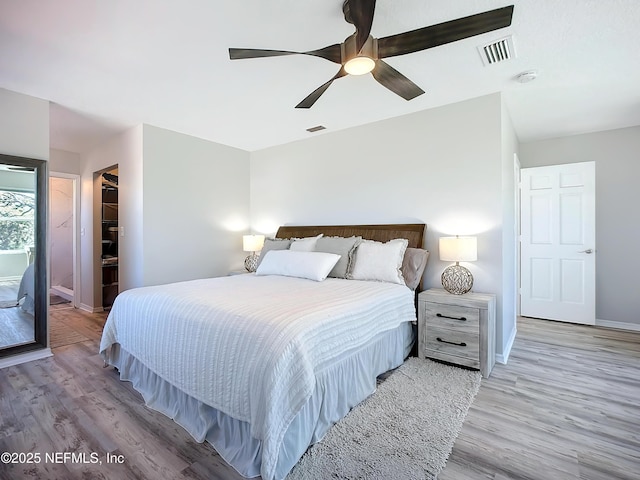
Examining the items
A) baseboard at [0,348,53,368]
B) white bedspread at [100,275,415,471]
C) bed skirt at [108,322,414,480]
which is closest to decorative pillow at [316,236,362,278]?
white bedspread at [100,275,415,471]

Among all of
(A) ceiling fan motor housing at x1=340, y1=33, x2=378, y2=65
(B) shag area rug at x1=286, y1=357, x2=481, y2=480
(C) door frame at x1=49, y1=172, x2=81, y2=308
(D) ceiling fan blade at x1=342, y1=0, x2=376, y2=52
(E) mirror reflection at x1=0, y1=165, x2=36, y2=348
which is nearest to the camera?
(D) ceiling fan blade at x1=342, y1=0, x2=376, y2=52

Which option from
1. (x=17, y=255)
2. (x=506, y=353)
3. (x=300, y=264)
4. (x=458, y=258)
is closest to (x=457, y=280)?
(x=458, y=258)

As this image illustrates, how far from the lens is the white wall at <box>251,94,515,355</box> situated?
2.96 meters

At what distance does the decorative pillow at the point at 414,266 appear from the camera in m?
3.04

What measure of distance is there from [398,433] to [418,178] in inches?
97.9

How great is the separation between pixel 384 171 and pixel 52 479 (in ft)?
11.8

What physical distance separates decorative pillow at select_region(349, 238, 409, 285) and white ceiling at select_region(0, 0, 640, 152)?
4.86ft

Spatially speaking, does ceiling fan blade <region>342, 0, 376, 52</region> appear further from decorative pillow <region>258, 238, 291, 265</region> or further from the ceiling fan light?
decorative pillow <region>258, 238, 291, 265</region>

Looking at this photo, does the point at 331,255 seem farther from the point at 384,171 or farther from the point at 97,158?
the point at 97,158

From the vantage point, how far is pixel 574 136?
166 inches

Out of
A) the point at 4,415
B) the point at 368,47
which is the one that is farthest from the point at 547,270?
the point at 4,415

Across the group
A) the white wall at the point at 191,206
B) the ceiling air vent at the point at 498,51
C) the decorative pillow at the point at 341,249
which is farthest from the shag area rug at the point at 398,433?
the white wall at the point at 191,206

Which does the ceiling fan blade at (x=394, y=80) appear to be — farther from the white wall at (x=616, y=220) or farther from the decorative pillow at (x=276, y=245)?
the white wall at (x=616, y=220)

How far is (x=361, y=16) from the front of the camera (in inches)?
59.8
